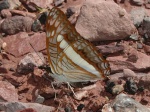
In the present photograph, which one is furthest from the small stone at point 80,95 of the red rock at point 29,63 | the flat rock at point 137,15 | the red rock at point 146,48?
the flat rock at point 137,15

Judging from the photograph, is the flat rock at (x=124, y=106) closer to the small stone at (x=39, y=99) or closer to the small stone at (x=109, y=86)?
the small stone at (x=109, y=86)

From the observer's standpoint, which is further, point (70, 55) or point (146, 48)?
point (146, 48)

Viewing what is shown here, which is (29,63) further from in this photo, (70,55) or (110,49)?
(110,49)

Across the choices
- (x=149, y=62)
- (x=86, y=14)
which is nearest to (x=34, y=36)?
(x=86, y=14)

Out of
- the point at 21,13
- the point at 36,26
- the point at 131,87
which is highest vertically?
the point at 21,13

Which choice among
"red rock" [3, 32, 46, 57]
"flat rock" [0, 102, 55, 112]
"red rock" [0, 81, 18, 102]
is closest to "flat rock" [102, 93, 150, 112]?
"flat rock" [0, 102, 55, 112]

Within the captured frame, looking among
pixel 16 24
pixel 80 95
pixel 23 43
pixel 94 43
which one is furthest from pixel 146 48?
pixel 16 24

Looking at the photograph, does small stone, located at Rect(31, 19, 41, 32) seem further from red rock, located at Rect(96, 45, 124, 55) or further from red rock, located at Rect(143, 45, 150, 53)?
red rock, located at Rect(143, 45, 150, 53)
